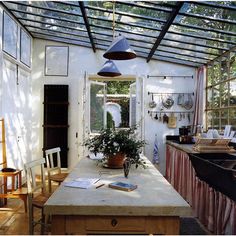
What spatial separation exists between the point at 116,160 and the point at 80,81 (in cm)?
363

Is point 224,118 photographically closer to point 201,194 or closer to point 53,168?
point 201,194

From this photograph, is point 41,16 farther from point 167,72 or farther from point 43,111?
point 167,72

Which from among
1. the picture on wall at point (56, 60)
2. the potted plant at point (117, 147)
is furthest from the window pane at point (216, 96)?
the picture on wall at point (56, 60)

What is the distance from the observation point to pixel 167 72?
6.23 m

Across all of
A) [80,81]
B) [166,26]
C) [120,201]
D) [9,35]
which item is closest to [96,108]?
[80,81]

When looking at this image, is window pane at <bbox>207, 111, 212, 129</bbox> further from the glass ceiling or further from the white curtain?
the glass ceiling

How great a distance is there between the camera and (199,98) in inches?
225

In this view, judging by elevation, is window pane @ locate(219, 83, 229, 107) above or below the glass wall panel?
below

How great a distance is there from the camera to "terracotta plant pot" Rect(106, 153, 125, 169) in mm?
2805

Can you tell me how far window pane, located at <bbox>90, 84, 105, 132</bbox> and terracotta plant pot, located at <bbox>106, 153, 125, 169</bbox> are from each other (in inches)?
134

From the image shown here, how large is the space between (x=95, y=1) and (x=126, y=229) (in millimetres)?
3189

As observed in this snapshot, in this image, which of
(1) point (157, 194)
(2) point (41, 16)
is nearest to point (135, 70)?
(2) point (41, 16)

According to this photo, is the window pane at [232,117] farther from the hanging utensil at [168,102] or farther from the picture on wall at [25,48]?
the picture on wall at [25,48]

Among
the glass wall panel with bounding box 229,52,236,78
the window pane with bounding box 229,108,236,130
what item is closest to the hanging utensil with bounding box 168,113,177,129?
the window pane with bounding box 229,108,236,130
